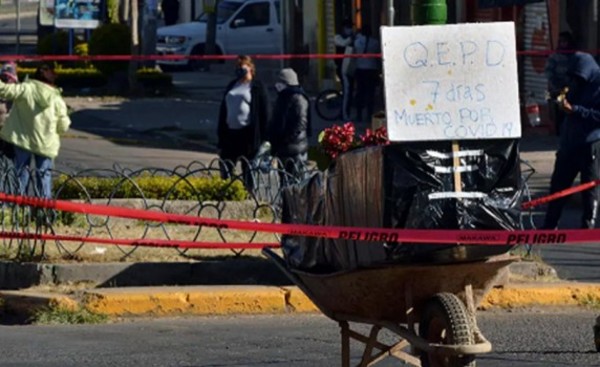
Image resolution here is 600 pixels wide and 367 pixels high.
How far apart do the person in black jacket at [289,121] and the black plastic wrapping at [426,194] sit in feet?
26.3

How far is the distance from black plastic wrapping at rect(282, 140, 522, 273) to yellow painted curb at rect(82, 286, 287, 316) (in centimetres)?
373

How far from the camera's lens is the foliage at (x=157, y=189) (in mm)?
13664

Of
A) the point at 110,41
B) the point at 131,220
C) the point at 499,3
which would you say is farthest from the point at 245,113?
the point at 110,41

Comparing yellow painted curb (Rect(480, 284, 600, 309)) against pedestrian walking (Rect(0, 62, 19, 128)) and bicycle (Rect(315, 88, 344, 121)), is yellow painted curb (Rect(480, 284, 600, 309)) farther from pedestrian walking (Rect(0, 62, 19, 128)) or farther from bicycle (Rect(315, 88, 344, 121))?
bicycle (Rect(315, 88, 344, 121))

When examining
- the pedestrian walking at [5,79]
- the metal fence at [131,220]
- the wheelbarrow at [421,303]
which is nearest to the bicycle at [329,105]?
the pedestrian walking at [5,79]

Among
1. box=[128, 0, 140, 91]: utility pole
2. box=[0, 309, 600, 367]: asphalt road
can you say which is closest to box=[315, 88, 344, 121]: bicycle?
box=[128, 0, 140, 91]: utility pole

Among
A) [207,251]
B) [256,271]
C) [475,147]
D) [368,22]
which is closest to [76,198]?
[207,251]

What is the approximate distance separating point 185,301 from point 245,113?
526cm

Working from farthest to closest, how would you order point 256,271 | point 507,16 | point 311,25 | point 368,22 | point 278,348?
point 311,25, point 368,22, point 507,16, point 256,271, point 278,348

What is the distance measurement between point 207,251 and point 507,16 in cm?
1544

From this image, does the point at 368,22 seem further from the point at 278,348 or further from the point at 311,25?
the point at 278,348

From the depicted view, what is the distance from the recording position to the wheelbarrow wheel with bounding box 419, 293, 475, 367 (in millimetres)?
6732

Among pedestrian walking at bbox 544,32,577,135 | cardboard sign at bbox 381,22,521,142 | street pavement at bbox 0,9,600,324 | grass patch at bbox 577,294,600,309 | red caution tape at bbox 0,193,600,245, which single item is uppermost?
cardboard sign at bbox 381,22,521,142

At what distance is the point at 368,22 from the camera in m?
33.3
